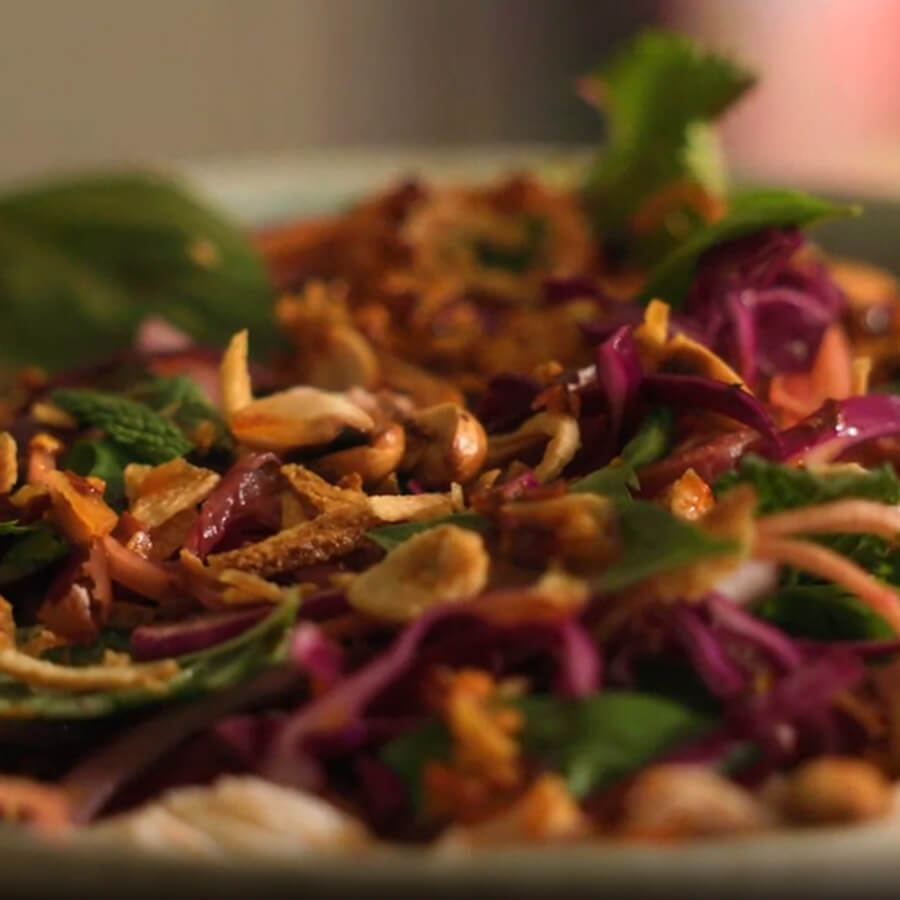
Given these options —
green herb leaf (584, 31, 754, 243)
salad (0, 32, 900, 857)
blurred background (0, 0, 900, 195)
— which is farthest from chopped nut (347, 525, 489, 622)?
blurred background (0, 0, 900, 195)

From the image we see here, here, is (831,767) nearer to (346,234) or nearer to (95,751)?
(95,751)

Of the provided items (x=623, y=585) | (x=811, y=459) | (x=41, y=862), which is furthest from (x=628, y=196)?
(x=41, y=862)

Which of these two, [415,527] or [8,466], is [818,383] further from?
[8,466]

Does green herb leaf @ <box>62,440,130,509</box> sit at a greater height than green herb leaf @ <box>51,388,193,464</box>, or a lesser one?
lesser

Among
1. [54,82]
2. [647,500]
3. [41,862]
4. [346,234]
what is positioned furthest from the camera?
[54,82]

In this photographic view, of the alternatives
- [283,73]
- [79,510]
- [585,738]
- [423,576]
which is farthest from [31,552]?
[283,73]

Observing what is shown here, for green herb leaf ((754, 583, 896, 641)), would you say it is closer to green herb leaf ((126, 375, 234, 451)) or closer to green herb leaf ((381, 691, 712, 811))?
green herb leaf ((381, 691, 712, 811))

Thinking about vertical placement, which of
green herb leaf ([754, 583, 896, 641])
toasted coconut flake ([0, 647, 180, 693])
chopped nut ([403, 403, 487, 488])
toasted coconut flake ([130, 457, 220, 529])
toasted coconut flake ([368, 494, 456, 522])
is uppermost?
chopped nut ([403, 403, 487, 488])
